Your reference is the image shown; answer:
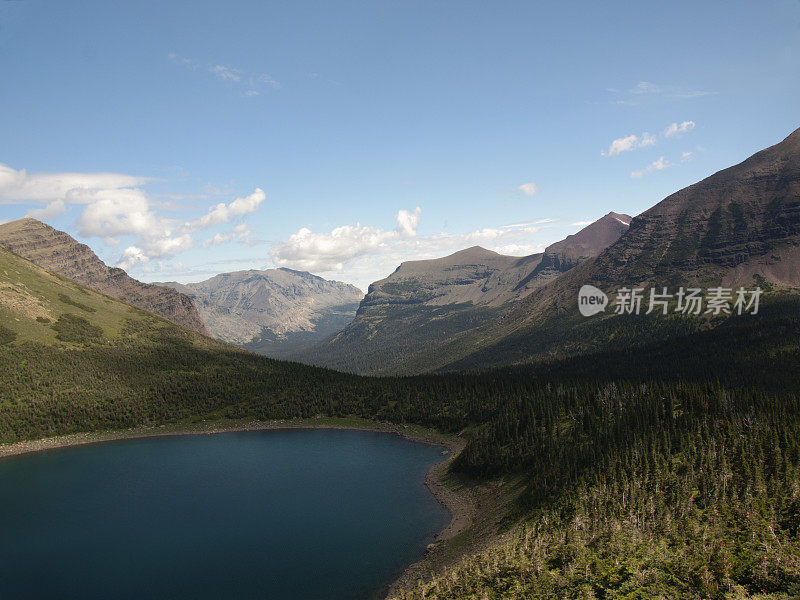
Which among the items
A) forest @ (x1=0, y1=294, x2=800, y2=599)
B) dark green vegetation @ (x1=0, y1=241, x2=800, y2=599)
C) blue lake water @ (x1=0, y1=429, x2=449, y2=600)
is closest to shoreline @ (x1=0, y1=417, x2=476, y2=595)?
blue lake water @ (x1=0, y1=429, x2=449, y2=600)

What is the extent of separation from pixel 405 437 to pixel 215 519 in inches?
3397

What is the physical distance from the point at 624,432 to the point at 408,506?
53.9m

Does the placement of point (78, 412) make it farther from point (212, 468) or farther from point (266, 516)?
point (266, 516)

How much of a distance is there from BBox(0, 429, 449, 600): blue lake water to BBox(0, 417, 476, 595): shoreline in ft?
9.83

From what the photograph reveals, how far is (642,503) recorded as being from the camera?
75.3m

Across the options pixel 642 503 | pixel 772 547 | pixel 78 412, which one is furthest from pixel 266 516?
pixel 78 412

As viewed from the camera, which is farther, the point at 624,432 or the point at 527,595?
the point at 624,432

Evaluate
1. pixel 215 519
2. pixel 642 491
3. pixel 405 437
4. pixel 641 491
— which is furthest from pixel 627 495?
pixel 405 437

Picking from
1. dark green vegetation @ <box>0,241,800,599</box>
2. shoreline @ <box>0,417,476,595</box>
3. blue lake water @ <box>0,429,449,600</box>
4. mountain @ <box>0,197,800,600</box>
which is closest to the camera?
dark green vegetation @ <box>0,241,800,599</box>

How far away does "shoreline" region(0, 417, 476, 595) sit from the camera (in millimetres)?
94369

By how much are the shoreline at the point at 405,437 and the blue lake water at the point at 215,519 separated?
9.83ft

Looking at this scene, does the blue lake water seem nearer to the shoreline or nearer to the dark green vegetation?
the shoreline

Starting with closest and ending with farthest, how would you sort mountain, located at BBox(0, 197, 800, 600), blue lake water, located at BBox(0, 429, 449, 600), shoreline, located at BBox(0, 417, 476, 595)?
mountain, located at BBox(0, 197, 800, 600)
blue lake water, located at BBox(0, 429, 449, 600)
shoreline, located at BBox(0, 417, 476, 595)

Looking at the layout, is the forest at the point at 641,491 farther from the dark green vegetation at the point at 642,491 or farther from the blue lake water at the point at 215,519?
the blue lake water at the point at 215,519
